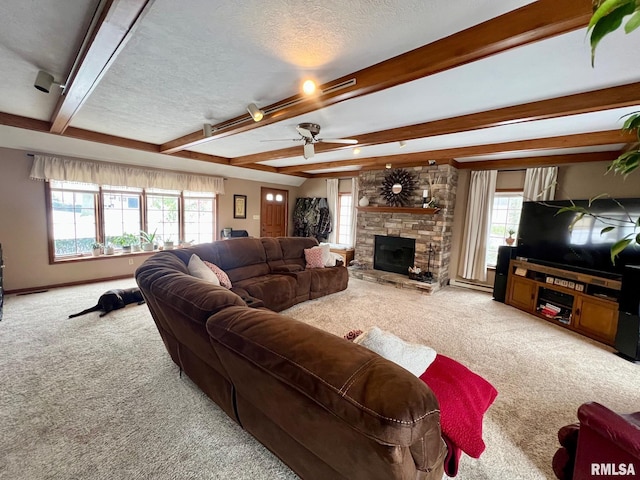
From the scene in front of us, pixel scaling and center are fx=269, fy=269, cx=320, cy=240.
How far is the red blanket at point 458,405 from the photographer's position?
118 centimetres

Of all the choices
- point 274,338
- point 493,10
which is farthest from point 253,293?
point 493,10

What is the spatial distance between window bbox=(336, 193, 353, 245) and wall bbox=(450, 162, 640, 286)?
2.58 metres

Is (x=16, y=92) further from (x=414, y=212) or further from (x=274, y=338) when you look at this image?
(x=414, y=212)

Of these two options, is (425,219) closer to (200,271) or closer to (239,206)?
(200,271)

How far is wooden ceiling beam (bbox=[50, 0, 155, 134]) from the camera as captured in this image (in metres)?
1.31

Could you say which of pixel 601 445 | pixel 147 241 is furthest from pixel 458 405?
pixel 147 241

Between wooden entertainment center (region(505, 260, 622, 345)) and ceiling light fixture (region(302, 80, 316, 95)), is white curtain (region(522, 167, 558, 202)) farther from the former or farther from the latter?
ceiling light fixture (region(302, 80, 316, 95))

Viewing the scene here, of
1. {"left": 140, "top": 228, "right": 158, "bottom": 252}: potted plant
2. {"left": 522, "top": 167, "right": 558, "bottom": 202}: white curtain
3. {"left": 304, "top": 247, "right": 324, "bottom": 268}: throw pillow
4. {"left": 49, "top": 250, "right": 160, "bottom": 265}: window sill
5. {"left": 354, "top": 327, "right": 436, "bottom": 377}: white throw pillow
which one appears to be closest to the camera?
{"left": 354, "top": 327, "right": 436, "bottom": 377}: white throw pillow

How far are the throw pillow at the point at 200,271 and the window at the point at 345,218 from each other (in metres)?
4.35

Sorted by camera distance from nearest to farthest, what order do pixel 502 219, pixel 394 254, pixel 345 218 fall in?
pixel 502 219, pixel 394 254, pixel 345 218

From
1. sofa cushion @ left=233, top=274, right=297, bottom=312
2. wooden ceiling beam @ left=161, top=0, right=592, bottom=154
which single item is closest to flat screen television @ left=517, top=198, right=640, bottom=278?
wooden ceiling beam @ left=161, top=0, right=592, bottom=154

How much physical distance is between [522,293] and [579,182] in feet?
6.34

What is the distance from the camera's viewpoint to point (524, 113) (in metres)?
2.49

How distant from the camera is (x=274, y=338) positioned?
110cm
